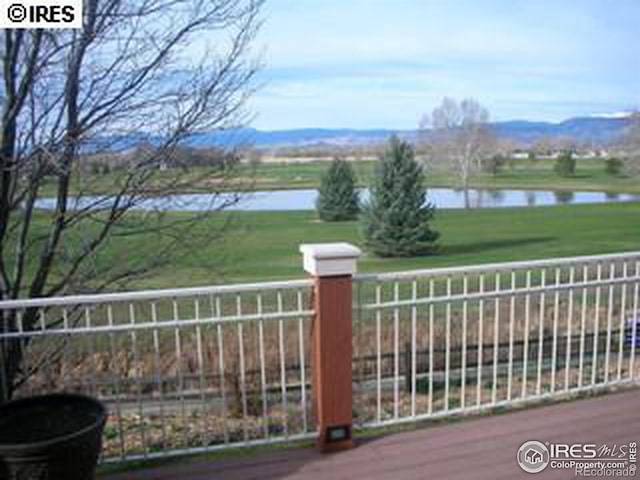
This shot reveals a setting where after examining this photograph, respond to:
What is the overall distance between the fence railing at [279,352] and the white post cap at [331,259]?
2 cm

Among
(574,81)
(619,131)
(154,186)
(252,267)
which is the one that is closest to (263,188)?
(154,186)

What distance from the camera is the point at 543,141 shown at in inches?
2719

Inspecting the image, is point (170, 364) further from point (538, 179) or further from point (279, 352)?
point (538, 179)

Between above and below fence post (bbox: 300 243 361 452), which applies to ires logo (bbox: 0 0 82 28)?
above

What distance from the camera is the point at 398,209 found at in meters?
28.0

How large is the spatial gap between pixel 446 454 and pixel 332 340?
80 centimetres

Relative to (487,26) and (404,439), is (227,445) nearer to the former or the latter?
(404,439)

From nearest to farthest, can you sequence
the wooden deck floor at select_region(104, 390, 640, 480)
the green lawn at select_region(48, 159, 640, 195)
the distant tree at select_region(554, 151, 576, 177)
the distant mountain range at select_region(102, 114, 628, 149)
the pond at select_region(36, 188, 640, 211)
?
the wooden deck floor at select_region(104, 390, 640, 480) → the distant mountain range at select_region(102, 114, 628, 149) → the green lawn at select_region(48, 159, 640, 195) → the pond at select_region(36, 188, 640, 211) → the distant tree at select_region(554, 151, 576, 177)

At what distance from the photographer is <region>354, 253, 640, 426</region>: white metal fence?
346 cm

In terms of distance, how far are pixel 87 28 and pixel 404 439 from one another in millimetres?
3790

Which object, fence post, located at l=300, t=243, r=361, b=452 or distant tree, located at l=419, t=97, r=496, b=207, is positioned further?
distant tree, located at l=419, t=97, r=496, b=207

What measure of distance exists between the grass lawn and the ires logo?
11800mm

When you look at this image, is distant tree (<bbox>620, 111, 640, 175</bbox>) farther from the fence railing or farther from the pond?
the fence railing

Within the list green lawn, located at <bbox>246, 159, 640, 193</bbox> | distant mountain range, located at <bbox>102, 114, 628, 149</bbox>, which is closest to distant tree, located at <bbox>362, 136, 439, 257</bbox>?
distant mountain range, located at <bbox>102, 114, 628, 149</bbox>
